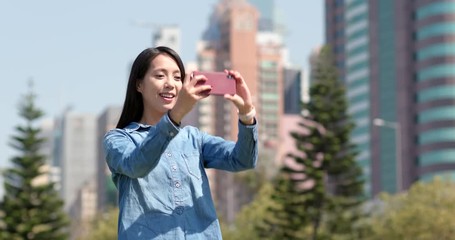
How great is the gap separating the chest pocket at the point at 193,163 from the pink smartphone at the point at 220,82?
0.56m

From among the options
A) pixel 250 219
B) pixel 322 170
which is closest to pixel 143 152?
pixel 322 170

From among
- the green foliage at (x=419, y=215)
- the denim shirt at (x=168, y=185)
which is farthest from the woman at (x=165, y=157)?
the green foliage at (x=419, y=215)

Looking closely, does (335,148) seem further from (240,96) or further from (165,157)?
(240,96)

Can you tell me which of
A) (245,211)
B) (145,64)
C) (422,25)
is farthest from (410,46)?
(145,64)

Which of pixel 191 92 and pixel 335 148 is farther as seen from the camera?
pixel 335 148

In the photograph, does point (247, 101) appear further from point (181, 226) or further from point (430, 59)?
point (430, 59)

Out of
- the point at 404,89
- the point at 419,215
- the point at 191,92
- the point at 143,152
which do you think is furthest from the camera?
the point at 404,89

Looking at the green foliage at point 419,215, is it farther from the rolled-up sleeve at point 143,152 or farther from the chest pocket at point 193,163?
the rolled-up sleeve at point 143,152

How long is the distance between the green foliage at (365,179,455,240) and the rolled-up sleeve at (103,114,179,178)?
5011 centimetres

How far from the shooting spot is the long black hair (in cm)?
570

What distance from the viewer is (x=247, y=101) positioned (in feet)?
17.4

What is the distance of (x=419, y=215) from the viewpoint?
183 ft

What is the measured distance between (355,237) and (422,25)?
64.1m

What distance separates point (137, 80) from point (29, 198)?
55266mm
